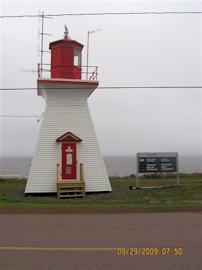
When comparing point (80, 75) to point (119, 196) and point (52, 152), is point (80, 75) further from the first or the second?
point (119, 196)

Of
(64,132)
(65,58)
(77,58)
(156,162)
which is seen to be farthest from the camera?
(156,162)

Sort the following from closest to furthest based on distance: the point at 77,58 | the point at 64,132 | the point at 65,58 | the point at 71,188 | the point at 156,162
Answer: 1. the point at 65,58
2. the point at 71,188
3. the point at 64,132
4. the point at 77,58
5. the point at 156,162

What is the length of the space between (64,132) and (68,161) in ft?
4.74

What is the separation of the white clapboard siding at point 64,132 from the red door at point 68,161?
1.01 ft

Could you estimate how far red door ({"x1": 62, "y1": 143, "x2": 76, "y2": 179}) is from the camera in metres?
15.2

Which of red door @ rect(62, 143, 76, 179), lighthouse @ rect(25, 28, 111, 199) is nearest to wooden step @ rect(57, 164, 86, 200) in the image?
lighthouse @ rect(25, 28, 111, 199)

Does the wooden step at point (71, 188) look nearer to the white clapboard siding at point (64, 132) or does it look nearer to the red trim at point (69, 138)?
the white clapboard siding at point (64, 132)

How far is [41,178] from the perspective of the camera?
14.9 m

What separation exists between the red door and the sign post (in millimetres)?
4176

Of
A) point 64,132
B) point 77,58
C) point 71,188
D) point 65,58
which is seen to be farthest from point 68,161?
point 77,58

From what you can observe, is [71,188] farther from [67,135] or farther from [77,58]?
[77,58]

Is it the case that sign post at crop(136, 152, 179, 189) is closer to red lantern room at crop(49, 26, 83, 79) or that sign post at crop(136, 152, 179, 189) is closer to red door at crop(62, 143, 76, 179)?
red door at crop(62, 143, 76, 179)

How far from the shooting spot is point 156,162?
58.6 feet
